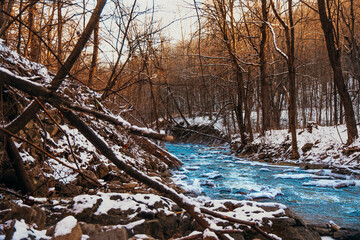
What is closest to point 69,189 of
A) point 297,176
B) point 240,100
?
point 297,176

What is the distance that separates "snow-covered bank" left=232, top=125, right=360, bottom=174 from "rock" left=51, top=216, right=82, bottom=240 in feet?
27.3

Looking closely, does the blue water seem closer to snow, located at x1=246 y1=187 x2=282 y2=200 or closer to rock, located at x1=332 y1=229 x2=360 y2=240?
snow, located at x1=246 y1=187 x2=282 y2=200

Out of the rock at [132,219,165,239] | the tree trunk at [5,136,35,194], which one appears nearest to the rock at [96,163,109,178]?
the tree trunk at [5,136,35,194]

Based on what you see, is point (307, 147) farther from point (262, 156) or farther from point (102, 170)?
point (102, 170)

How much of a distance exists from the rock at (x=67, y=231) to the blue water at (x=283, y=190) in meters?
4.22

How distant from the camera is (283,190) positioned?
6773 millimetres

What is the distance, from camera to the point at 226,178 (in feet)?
27.5

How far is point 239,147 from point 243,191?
7.99 meters

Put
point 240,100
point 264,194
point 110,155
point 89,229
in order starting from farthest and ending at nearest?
point 240,100 → point 264,194 → point 89,229 → point 110,155

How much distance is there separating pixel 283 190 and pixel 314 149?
15.4 feet

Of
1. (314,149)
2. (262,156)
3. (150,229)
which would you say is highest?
(150,229)

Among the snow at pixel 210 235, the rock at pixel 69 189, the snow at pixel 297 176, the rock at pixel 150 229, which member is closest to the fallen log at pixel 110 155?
Answer: the snow at pixel 210 235

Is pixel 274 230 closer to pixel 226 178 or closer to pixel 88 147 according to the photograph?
pixel 88 147

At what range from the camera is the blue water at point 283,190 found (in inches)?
197
